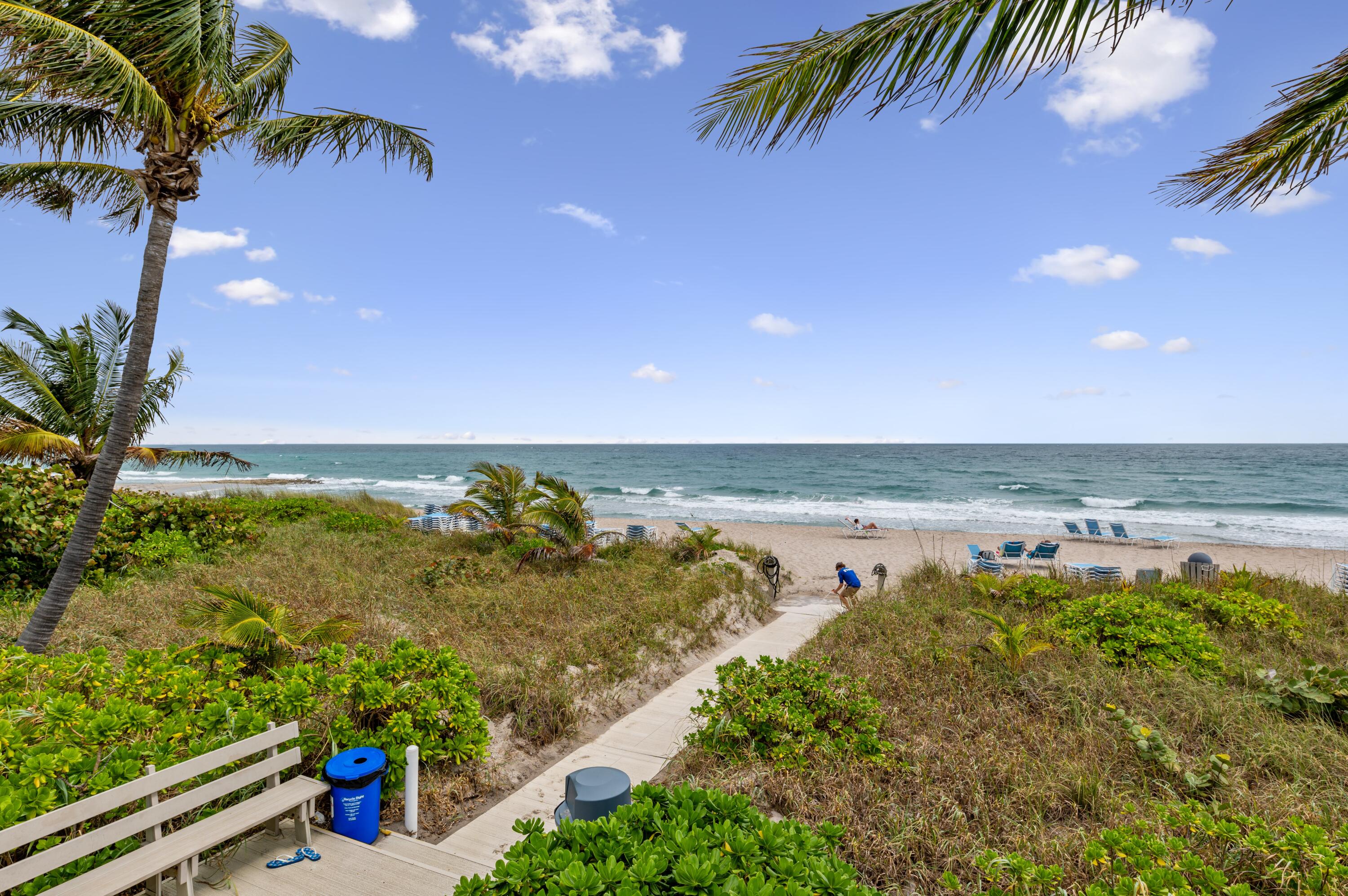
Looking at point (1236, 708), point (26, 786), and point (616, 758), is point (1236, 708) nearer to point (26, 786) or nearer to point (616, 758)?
point (616, 758)

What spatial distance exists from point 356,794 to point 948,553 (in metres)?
20.8

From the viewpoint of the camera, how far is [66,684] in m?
4.28

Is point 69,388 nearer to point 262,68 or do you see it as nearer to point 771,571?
point 262,68

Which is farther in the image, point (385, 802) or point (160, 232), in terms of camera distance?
point (160, 232)

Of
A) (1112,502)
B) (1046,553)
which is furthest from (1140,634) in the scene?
(1112,502)

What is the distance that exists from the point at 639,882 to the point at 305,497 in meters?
19.6

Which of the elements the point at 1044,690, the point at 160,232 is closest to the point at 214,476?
the point at 160,232

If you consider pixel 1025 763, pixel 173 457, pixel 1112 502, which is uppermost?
pixel 173 457

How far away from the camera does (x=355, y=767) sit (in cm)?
370

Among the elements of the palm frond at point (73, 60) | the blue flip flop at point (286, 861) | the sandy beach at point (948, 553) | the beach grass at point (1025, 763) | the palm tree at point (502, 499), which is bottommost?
the sandy beach at point (948, 553)

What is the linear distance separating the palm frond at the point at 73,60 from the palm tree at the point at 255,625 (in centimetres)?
402

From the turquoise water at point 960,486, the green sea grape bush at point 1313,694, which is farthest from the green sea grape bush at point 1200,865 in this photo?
the turquoise water at point 960,486

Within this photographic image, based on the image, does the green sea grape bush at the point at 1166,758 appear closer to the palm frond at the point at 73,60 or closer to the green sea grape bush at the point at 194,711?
the green sea grape bush at the point at 194,711

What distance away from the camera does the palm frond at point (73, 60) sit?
4.11 meters
